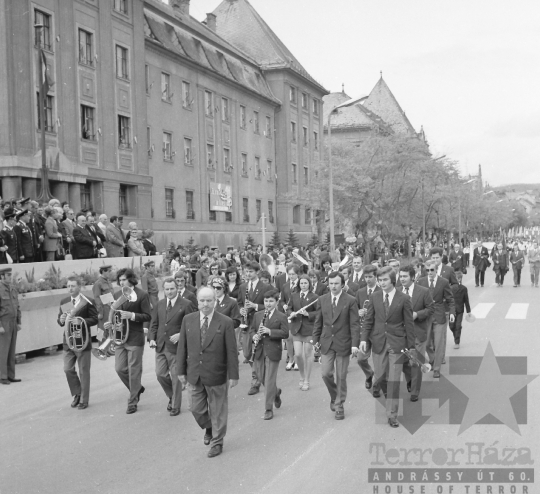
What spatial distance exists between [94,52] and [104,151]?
4.45 metres

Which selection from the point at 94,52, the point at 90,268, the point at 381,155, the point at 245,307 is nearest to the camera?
the point at 245,307

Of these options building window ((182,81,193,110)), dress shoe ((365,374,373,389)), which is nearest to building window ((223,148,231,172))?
building window ((182,81,193,110))

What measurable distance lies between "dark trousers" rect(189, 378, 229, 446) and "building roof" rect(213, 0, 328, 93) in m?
48.9

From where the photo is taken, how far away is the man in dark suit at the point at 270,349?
877cm

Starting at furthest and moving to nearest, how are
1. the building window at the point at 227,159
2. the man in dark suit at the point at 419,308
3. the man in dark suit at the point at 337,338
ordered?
1. the building window at the point at 227,159
2. the man in dark suit at the point at 419,308
3. the man in dark suit at the point at 337,338

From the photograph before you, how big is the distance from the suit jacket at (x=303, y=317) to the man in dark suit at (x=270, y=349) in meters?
1.06

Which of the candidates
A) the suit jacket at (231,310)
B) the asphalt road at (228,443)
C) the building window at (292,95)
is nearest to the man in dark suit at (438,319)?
the asphalt road at (228,443)

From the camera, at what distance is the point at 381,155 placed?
38.2 m

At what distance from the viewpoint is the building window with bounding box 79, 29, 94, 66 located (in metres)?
30.2

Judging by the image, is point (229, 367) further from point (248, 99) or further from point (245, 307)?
point (248, 99)

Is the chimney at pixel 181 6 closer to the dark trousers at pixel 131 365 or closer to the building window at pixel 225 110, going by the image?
the building window at pixel 225 110

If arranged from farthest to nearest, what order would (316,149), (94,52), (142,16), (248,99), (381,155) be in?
(316,149) < (248,99) < (381,155) < (142,16) < (94,52)

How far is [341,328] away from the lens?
8.81 m

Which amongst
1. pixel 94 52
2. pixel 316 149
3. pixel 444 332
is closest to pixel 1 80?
→ pixel 94 52
